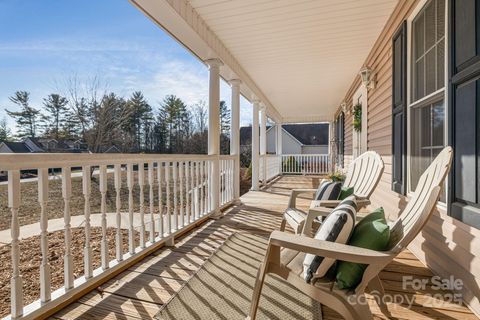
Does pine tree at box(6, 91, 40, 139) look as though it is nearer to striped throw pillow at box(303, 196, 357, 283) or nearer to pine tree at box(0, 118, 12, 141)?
pine tree at box(0, 118, 12, 141)

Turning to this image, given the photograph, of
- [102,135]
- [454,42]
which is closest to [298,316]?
[454,42]

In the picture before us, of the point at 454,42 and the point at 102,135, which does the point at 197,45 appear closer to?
the point at 454,42

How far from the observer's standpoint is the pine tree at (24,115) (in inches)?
270

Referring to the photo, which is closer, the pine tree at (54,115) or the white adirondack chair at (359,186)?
the white adirondack chair at (359,186)

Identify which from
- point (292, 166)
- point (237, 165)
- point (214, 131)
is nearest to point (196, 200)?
point (214, 131)

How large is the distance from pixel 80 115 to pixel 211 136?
8.02m

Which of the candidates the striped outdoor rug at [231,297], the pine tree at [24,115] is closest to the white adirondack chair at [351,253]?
the striped outdoor rug at [231,297]

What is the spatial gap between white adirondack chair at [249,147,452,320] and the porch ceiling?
2348mm

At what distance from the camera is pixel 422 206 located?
1.25m

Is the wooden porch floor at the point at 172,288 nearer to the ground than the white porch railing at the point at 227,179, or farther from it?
nearer to the ground

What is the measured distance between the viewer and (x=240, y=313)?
1593 millimetres

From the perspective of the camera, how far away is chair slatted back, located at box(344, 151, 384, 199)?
2555 mm

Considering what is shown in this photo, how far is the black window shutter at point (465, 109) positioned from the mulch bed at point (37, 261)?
10.2 ft

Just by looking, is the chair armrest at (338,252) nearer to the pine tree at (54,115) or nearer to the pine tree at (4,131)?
the pine tree at (4,131)
